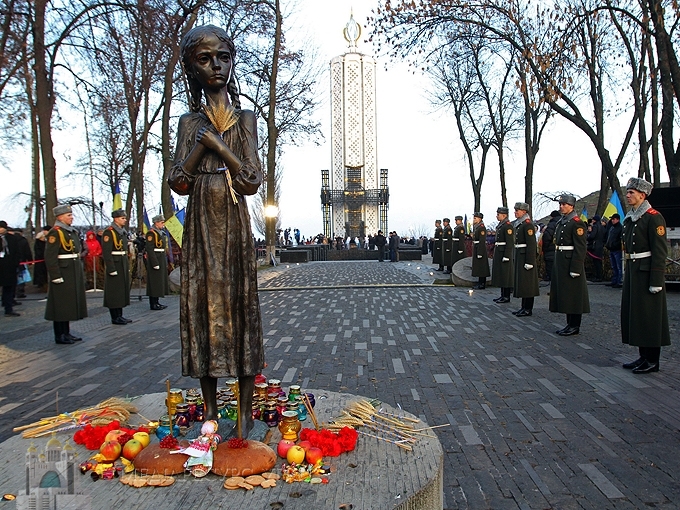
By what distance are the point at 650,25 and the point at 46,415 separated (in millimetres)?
16234

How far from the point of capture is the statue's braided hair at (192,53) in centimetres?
327

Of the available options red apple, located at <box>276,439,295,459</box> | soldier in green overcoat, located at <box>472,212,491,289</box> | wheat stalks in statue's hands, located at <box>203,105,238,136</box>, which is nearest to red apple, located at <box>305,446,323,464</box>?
red apple, located at <box>276,439,295,459</box>

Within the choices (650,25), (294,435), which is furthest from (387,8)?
(294,435)

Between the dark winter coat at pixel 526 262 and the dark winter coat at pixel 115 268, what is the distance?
7.54 meters

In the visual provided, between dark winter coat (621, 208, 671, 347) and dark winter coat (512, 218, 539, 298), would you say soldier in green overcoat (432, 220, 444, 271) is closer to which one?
dark winter coat (512, 218, 539, 298)

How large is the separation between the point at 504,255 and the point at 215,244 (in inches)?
400

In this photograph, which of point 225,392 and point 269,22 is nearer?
point 225,392

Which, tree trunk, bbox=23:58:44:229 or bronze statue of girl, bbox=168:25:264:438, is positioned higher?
tree trunk, bbox=23:58:44:229

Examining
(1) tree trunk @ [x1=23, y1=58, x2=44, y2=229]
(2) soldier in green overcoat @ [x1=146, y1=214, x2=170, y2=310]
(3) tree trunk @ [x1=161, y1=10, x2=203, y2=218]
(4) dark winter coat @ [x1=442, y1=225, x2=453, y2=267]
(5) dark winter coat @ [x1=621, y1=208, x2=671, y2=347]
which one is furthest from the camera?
(4) dark winter coat @ [x1=442, y1=225, x2=453, y2=267]

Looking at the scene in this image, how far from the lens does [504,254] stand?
12438 mm

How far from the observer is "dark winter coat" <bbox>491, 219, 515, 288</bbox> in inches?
485

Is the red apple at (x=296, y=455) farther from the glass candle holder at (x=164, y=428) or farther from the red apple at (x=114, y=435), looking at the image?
the red apple at (x=114, y=435)

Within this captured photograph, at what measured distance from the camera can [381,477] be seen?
2.98m

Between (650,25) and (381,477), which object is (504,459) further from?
(650,25)
